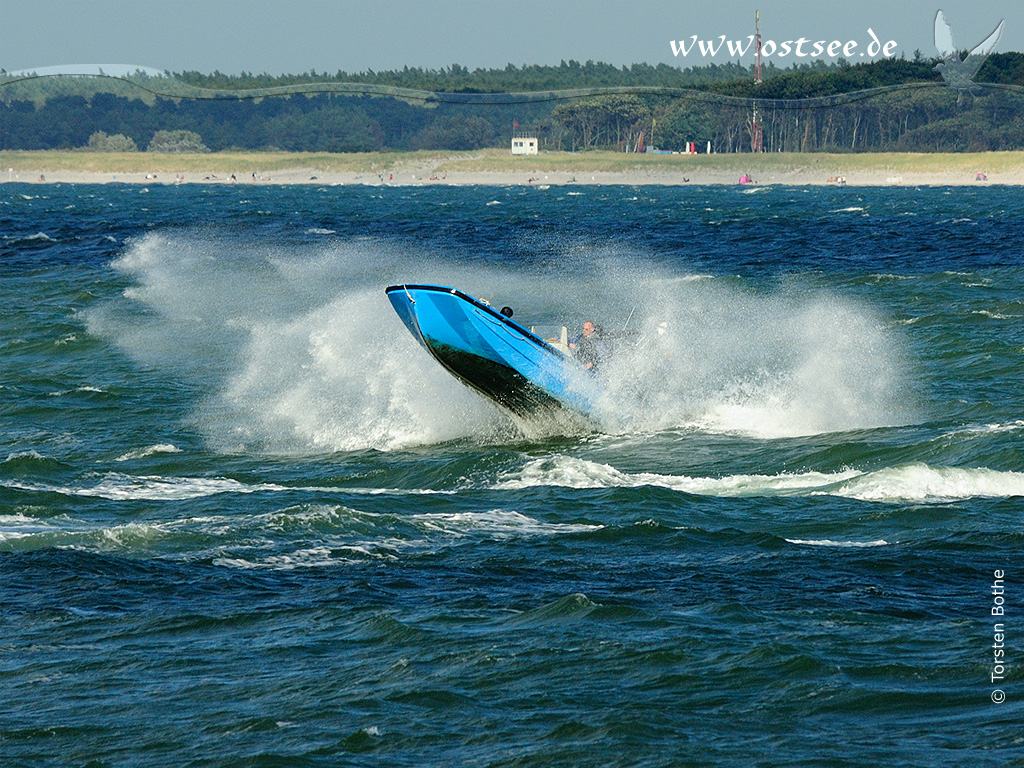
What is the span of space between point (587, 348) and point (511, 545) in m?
7.12

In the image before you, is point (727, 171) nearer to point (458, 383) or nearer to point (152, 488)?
point (458, 383)

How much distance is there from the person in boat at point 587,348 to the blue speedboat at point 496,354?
189 millimetres

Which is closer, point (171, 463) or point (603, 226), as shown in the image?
point (171, 463)

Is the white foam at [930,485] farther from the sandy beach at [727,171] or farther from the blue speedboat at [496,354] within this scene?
the sandy beach at [727,171]

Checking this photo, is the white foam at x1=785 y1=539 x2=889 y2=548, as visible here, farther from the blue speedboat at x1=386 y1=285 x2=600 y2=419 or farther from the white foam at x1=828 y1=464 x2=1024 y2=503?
the blue speedboat at x1=386 y1=285 x2=600 y2=419

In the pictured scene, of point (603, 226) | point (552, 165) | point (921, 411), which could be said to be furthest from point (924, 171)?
Result: point (921, 411)

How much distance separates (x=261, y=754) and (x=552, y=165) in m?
188

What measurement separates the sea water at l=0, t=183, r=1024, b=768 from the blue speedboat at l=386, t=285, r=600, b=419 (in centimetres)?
68

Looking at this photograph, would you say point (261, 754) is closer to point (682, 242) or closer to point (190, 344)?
point (190, 344)

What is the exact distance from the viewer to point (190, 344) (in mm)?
34906

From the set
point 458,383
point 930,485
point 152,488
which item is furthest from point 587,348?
point 152,488

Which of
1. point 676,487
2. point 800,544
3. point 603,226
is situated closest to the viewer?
point 800,544

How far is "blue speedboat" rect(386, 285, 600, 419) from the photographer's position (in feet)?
67.9

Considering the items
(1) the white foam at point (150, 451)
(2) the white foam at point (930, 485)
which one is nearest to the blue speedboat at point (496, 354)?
(1) the white foam at point (150, 451)
